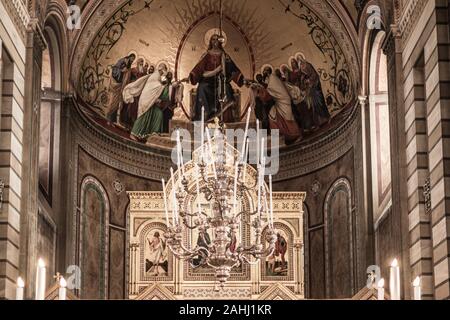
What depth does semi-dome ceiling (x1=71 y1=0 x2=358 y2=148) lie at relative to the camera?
18.2m

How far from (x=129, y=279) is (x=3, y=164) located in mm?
6838

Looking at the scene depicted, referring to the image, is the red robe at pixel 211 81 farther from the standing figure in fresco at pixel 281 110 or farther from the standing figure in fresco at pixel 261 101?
the standing figure in fresco at pixel 281 110

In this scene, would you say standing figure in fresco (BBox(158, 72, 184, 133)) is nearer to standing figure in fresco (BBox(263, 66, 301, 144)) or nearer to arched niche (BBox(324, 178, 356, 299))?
standing figure in fresco (BBox(263, 66, 301, 144))

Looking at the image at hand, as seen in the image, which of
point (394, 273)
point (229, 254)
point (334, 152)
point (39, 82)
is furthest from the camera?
point (334, 152)

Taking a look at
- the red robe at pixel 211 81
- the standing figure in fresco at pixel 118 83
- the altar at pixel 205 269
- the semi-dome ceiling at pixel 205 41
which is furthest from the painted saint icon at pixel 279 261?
the standing figure in fresco at pixel 118 83

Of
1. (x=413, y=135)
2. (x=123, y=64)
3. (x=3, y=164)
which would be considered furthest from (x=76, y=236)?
(x=413, y=135)

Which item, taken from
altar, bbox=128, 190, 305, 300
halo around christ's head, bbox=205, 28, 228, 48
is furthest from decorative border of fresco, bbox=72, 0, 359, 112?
altar, bbox=128, 190, 305, 300

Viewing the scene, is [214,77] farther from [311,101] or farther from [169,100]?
[311,101]

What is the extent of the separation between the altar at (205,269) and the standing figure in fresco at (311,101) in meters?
2.22

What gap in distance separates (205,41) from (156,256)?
505cm

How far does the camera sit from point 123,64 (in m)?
19.3

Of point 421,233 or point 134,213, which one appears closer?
point 421,233
